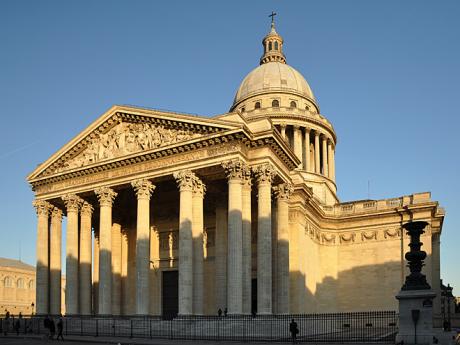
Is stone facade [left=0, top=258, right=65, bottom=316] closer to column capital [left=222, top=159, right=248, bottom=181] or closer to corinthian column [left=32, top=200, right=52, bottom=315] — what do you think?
corinthian column [left=32, top=200, right=52, bottom=315]

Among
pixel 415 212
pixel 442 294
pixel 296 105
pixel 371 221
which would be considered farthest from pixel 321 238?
pixel 296 105

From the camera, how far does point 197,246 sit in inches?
1516

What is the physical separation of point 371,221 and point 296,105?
21.2 m

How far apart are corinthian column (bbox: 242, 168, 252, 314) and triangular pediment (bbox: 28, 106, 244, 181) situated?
4140 millimetres

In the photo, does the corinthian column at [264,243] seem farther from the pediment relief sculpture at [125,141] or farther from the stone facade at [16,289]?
the stone facade at [16,289]

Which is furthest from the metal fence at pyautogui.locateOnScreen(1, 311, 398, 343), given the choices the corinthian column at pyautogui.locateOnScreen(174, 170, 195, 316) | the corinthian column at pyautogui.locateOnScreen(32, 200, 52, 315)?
the corinthian column at pyautogui.locateOnScreen(32, 200, 52, 315)

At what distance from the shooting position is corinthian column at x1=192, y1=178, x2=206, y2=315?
38.4m

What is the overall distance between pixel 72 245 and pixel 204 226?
37.1ft

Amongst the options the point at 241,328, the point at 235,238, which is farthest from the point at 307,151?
the point at 241,328

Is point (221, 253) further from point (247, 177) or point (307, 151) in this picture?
point (307, 151)

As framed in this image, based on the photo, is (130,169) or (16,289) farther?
(16,289)

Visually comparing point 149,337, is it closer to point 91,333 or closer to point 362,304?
point 91,333

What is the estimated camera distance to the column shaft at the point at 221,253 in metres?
40.5

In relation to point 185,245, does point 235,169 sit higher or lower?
higher
